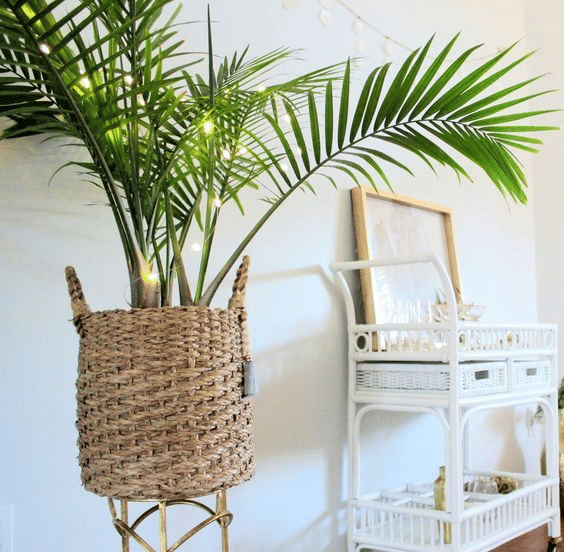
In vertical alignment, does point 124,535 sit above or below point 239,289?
below

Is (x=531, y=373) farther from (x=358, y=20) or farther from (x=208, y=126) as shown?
(x=208, y=126)

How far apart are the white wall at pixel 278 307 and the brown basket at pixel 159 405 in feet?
0.91

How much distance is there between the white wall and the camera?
4.95ft

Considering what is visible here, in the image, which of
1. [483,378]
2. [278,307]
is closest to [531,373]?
[483,378]

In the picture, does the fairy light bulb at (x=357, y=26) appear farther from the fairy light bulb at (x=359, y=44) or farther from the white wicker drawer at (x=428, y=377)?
the white wicker drawer at (x=428, y=377)

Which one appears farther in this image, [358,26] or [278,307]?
[358,26]

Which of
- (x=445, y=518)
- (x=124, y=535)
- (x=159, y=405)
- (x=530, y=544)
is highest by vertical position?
(x=159, y=405)

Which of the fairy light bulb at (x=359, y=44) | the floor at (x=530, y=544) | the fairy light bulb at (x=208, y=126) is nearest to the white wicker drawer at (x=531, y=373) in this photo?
the floor at (x=530, y=544)

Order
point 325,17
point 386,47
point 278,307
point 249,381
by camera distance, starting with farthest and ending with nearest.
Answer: point 386,47 → point 325,17 → point 278,307 → point 249,381

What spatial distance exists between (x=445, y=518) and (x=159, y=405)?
1079mm

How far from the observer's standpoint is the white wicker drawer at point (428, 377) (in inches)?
81.5

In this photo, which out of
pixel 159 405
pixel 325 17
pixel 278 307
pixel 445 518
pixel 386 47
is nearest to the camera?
pixel 159 405

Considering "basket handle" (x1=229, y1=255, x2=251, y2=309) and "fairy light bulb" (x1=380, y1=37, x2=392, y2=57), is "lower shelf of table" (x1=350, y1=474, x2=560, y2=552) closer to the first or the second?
"basket handle" (x1=229, y1=255, x2=251, y2=309)

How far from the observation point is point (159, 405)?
1.22m
